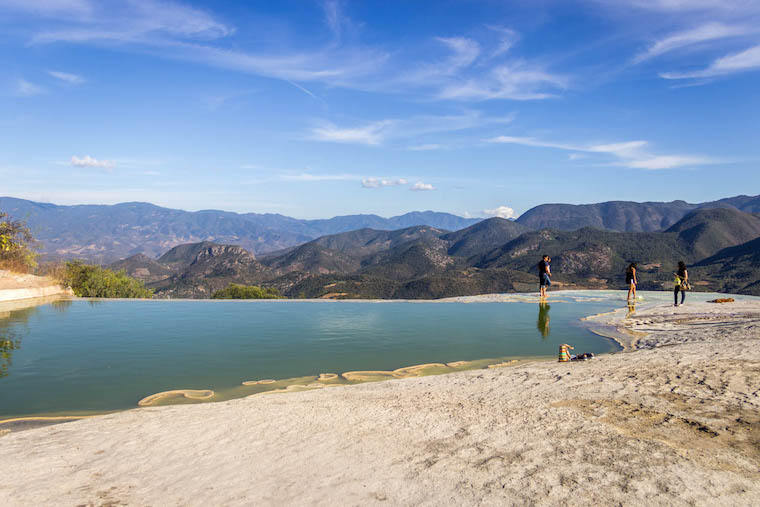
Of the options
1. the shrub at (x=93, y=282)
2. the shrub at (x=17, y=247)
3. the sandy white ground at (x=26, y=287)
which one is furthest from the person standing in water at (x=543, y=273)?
the shrub at (x=17, y=247)

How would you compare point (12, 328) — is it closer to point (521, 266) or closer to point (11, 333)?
point (11, 333)

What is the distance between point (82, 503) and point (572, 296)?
27.3 metres

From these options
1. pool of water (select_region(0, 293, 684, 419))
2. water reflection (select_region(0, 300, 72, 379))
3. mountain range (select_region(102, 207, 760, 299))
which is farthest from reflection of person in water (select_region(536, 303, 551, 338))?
mountain range (select_region(102, 207, 760, 299))

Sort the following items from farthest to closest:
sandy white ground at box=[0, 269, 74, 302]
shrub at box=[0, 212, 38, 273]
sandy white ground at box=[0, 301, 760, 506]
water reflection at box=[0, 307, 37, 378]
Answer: shrub at box=[0, 212, 38, 273]
sandy white ground at box=[0, 269, 74, 302]
water reflection at box=[0, 307, 37, 378]
sandy white ground at box=[0, 301, 760, 506]

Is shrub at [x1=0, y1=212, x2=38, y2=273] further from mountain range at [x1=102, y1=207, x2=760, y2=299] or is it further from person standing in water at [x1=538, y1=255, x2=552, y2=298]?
person standing in water at [x1=538, y1=255, x2=552, y2=298]

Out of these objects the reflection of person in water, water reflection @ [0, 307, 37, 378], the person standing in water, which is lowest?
water reflection @ [0, 307, 37, 378]

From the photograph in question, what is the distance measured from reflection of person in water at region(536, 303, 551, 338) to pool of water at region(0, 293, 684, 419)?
0.12 ft

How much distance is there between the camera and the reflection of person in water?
16266 millimetres

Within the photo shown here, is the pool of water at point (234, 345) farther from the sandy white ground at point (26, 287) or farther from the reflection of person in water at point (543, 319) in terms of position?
the sandy white ground at point (26, 287)

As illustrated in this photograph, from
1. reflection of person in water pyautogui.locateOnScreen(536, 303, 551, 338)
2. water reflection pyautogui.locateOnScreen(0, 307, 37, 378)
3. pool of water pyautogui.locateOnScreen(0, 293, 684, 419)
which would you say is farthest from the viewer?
reflection of person in water pyautogui.locateOnScreen(536, 303, 551, 338)

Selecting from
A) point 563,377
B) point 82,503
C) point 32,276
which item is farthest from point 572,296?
point 32,276

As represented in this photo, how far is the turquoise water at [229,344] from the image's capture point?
33.7ft

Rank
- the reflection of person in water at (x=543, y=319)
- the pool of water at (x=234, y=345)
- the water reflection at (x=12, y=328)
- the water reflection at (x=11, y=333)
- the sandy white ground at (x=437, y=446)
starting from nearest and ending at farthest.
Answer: the sandy white ground at (x=437, y=446) → the pool of water at (x=234, y=345) → the water reflection at (x=11, y=333) → the water reflection at (x=12, y=328) → the reflection of person in water at (x=543, y=319)

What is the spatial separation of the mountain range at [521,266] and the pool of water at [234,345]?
41293mm
